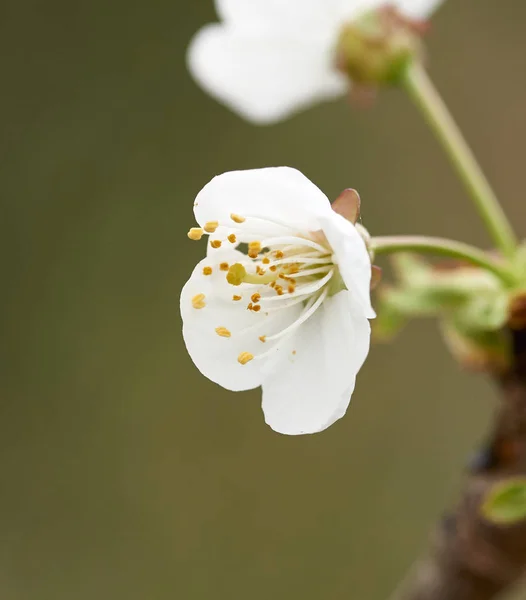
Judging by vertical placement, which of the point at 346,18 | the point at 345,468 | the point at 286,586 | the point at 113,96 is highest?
the point at 113,96

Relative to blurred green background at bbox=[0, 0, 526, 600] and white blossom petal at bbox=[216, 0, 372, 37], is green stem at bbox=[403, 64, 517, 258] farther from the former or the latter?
blurred green background at bbox=[0, 0, 526, 600]

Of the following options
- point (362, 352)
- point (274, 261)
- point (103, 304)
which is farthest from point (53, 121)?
point (362, 352)

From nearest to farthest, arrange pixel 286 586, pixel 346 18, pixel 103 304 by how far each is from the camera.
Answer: pixel 346 18
pixel 286 586
pixel 103 304

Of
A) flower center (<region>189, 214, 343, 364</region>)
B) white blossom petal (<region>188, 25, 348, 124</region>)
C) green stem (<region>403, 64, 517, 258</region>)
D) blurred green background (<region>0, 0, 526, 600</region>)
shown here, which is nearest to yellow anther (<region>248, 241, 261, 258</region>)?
flower center (<region>189, 214, 343, 364</region>)

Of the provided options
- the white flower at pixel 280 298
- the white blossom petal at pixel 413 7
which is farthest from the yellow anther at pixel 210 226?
the white blossom petal at pixel 413 7

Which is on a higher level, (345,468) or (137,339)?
(137,339)

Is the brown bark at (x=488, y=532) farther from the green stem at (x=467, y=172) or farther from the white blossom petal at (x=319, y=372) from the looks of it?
the white blossom petal at (x=319, y=372)

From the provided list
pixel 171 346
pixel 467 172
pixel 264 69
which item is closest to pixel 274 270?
pixel 467 172

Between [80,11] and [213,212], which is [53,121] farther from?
[213,212]
